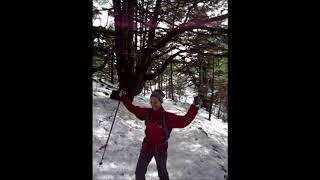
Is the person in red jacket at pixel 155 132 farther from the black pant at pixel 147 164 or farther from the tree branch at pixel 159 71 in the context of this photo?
the tree branch at pixel 159 71

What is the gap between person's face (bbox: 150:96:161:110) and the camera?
2643 millimetres

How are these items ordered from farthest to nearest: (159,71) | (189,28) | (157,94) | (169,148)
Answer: (189,28)
(169,148)
(159,71)
(157,94)

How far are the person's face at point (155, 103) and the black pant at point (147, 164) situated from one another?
1.35 feet

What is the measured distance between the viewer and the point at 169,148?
3254 mm

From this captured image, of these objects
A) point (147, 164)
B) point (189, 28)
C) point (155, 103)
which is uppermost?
point (189, 28)

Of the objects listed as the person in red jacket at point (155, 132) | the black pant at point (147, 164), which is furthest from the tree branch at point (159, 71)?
the black pant at point (147, 164)

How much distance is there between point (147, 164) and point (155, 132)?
28cm

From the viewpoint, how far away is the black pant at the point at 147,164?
2.68 metres

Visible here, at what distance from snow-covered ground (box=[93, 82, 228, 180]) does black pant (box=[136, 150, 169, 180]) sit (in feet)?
0.26

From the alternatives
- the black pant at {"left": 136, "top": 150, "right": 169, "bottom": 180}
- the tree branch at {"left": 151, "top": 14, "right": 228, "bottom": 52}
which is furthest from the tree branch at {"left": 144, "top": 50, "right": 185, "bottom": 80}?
the black pant at {"left": 136, "top": 150, "right": 169, "bottom": 180}

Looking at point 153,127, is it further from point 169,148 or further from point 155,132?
point 169,148

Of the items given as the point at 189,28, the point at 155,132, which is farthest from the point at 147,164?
the point at 189,28
